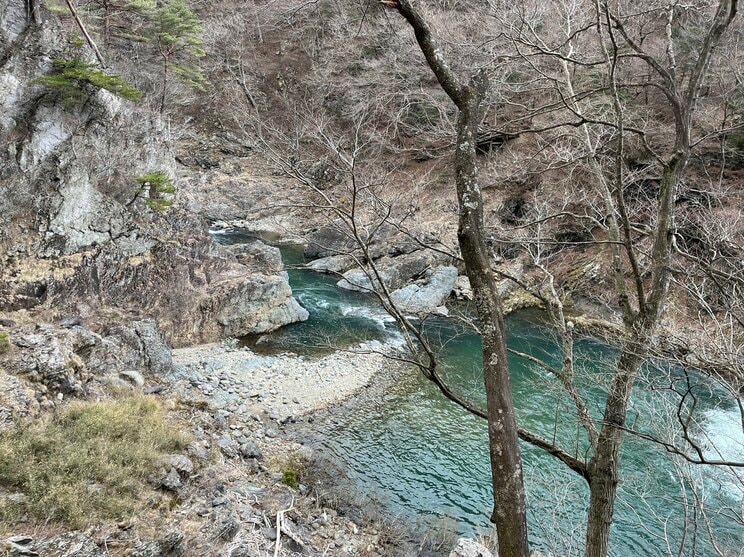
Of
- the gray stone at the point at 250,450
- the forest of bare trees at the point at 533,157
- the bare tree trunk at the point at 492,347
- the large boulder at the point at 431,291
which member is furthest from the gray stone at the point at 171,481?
the large boulder at the point at 431,291

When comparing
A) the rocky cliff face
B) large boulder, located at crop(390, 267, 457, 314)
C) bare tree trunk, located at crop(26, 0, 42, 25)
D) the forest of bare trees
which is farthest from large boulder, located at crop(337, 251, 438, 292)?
bare tree trunk, located at crop(26, 0, 42, 25)

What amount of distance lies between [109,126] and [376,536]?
37.0 ft

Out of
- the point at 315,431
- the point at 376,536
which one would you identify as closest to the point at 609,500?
the point at 376,536

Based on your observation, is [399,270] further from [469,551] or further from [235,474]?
[469,551]

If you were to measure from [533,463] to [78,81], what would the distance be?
41.7ft

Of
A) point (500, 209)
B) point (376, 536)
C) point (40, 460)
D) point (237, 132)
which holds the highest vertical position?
point (237, 132)

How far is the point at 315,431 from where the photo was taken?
8703 millimetres

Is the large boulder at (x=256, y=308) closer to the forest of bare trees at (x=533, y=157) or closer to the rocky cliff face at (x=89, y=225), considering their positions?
the rocky cliff face at (x=89, y=225)

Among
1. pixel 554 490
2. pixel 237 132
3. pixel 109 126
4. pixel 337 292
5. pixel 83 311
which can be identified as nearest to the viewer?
pixel 554 490

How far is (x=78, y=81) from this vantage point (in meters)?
10.6

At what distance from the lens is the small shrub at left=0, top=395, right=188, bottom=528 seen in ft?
13.6

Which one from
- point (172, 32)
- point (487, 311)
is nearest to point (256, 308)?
point (487, 311)

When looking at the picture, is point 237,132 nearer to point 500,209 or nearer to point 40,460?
point 500,209

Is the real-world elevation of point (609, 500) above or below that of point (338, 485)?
above
